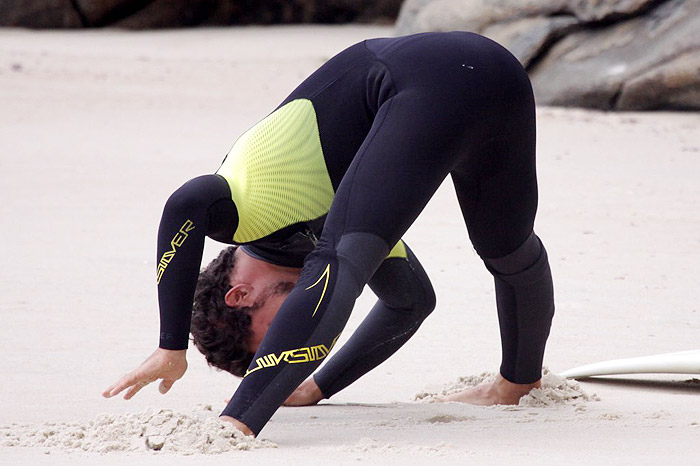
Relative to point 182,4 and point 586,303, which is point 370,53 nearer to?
point 586,303

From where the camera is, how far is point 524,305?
291cm

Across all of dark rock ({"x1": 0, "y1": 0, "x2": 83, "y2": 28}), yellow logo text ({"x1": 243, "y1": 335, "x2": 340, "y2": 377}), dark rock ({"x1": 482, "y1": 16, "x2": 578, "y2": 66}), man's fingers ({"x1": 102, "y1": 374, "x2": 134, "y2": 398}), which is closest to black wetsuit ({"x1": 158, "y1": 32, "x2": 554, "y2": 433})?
yellow logo text ({"x1": 243, "y1": 335, "x2": 340, "y2": 377})

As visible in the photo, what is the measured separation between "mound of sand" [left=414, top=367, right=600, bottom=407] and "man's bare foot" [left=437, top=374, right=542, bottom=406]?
0.7 inches

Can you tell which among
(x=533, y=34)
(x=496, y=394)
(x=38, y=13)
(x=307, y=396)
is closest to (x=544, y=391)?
(x=496, y=394)

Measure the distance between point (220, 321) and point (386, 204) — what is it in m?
0.62

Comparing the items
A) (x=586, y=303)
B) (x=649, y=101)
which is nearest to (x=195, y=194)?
(x=586, y=303)

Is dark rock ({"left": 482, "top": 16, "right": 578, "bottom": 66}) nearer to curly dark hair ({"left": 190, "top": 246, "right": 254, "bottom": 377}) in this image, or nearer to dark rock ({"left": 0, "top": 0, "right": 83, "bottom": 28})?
curly dark hair ({"left": 190, "top": 246, "right": 254, "bottom": 377})

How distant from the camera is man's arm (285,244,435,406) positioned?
288 centimetres

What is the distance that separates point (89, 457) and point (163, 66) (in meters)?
11.2

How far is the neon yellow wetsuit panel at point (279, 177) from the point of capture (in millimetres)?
2504

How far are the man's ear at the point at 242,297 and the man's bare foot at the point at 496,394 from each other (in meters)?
0.71

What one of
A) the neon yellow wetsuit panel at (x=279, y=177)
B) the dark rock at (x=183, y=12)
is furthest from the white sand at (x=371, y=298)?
the dark rock at (x=183, y=12)

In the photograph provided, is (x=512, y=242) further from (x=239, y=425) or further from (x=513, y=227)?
(x=239, y=425)

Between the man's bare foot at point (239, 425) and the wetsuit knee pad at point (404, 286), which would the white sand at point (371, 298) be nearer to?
the man's bare foot at point (239, 425)
